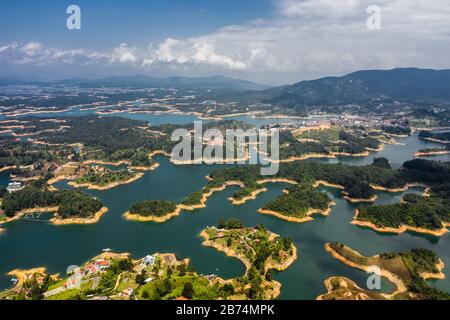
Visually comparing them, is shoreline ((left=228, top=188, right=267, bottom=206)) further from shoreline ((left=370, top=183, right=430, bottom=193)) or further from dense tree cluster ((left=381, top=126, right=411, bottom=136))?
dense tree cluster ((left=381, top=126, right=411, bottom=136))

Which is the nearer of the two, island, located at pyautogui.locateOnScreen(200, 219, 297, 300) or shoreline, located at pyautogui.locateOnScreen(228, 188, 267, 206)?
island, located at pyautogui.locateOnScreen(200, 219, 297, 300)

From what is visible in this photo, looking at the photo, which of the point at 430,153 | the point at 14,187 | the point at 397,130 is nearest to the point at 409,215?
the point at 430,153

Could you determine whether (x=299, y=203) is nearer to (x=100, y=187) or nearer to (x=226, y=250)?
(x=226, y=250)

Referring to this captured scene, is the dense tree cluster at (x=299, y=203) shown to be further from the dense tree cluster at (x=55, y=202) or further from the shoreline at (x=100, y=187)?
the shoreline at (x=100, y=187)

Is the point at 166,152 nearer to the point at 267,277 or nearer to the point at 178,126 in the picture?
the point at 178,126

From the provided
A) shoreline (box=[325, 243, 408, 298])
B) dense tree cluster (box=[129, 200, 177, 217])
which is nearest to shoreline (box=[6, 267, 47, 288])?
dense tree cluster (box=[129, 200, 177, 217])

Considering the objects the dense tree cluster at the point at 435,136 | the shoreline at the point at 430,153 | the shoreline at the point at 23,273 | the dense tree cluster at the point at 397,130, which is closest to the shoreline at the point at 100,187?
the shoreline at the point at 23,273
